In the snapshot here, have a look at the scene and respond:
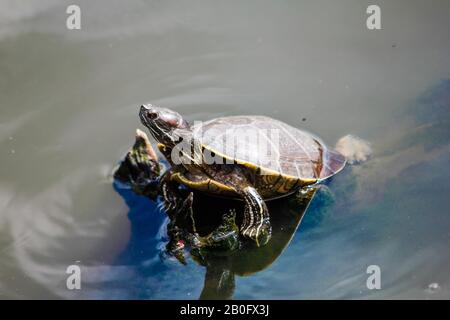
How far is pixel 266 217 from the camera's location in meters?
3.55

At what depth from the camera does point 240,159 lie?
3.53 meters

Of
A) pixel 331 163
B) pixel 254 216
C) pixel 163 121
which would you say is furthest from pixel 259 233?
pixel 163 121

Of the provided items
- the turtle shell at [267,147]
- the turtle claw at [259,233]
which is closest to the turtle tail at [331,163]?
the turtle shell at [267,147]

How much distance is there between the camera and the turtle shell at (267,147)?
3.58 m

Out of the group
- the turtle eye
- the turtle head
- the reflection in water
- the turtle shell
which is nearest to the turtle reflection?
the reflection in water

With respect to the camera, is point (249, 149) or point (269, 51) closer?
point (249, 149)

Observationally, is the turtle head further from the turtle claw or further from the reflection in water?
the turtle claw

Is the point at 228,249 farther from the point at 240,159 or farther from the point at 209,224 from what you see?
the point at 240,159

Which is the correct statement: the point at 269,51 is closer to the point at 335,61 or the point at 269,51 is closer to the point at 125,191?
the point at 335,61

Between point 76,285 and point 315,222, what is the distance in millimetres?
1638

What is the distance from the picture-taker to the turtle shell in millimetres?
3576

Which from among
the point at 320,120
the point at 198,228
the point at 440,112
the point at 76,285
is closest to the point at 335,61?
the point at 320,120

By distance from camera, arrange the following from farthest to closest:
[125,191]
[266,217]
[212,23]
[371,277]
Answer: [212,23]
[125,191]
[266,217]
[371,277]

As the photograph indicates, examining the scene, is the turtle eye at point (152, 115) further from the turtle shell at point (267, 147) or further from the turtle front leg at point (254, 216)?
the turtle front leg at point (254, 216)
